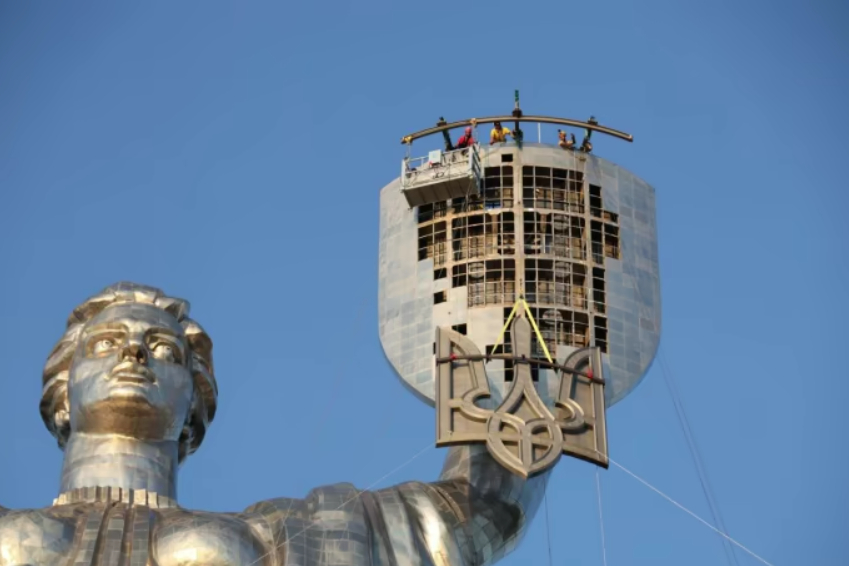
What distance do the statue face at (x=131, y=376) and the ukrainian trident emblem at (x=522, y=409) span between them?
392 cm

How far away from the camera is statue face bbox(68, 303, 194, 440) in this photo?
39.2m

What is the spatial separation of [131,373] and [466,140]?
6.73 meters

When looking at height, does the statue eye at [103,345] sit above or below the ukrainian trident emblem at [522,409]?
above

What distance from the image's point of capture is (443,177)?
41812 millimetres

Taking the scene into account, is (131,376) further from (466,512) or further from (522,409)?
(522,409)

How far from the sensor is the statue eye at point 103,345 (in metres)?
39.8

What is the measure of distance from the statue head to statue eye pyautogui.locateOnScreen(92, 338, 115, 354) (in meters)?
0.01

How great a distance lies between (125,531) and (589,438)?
655cm

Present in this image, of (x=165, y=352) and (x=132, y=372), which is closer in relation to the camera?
(x=132, y=372)

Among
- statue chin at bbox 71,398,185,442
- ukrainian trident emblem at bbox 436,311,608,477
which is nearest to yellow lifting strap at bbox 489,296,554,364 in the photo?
ukrainian trident emblem at bbox 436,311,608,477

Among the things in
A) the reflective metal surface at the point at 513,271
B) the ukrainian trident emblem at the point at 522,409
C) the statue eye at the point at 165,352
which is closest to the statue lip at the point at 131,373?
the statue eye at the point at 165,352

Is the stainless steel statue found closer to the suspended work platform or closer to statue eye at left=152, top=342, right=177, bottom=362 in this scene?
statue eye at left=152, top=342, right=177, bottom=362

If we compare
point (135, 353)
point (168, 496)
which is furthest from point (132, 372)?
point (168, 496)

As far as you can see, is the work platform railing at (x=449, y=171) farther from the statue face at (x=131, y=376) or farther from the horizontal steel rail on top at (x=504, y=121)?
the statue face at (x=131, y=376)
